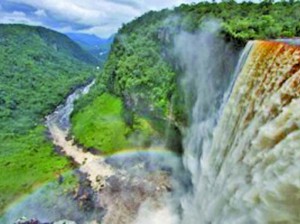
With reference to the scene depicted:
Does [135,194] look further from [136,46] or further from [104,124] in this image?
[136,46]

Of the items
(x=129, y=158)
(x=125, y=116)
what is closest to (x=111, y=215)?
(x=129, y=158)

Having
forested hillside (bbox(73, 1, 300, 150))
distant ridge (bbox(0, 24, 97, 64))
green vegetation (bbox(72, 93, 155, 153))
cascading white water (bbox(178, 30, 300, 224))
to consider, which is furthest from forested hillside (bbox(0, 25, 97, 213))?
cascading white water (bbox(178, 30, 300, 224))

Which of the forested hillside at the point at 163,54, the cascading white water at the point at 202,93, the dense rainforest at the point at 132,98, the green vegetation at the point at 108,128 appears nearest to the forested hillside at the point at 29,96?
the dense rainforest at the point at 132,98

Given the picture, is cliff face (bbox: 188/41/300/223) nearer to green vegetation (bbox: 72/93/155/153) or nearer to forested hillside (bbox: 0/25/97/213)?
green vegetation (bbox: 72/93/155/153)

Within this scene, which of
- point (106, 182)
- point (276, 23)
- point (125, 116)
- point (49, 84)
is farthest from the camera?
point (49, 84)

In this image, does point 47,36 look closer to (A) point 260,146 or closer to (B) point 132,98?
(B) point 132,98

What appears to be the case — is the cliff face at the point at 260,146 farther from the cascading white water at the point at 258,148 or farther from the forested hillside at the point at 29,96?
the forested hillside at the point at 29,96

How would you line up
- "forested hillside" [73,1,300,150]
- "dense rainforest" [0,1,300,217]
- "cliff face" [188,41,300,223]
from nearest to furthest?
1. "cliff face" [188,41,300,223]
2. "forested hillside" [73,1,300,150]
3. "dense rainforest" [0,1,300,217]
